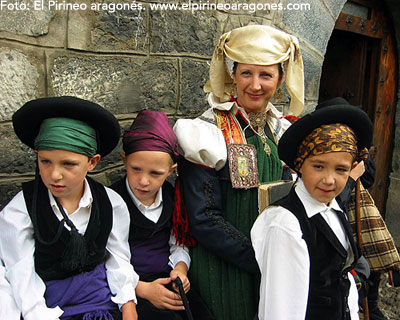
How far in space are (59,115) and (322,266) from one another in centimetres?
108

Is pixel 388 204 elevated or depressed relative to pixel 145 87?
depressed

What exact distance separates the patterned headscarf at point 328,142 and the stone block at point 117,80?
928 millimetres

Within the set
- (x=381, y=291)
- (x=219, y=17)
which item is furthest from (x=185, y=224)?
(x=381, y=291)

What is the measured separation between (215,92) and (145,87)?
42 centimetres

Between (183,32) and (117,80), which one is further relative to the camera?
(183,32)

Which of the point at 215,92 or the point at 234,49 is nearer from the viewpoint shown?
the point at 234,49

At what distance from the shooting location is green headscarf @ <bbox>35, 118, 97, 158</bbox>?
51.9 inches

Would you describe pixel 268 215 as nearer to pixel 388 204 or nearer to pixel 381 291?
pixel 381 291

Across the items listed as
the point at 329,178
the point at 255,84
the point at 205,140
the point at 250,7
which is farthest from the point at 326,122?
the point at 250,7

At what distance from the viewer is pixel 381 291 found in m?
3.45

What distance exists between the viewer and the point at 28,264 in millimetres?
1331

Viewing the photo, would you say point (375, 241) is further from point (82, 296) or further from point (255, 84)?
point (82, 296)

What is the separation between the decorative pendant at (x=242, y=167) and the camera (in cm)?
162

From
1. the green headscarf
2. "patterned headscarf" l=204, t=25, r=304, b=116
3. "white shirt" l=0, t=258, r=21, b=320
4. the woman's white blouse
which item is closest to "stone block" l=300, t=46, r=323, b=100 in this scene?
"patterned headscarf" l=204, t=25, r=304, b=116
